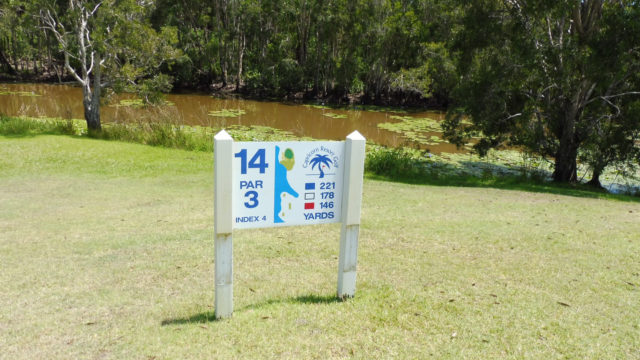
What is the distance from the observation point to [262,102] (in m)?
37.9

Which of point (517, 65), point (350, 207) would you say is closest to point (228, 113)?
point (517, 65)

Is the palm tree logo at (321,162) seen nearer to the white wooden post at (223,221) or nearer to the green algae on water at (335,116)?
the white wooden post at (223,221)

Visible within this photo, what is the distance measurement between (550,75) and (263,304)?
13.4 meters

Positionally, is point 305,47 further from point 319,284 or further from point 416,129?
point 319,284

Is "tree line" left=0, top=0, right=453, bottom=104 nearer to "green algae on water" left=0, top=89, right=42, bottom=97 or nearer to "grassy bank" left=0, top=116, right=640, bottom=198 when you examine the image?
"green algae on water" left=0, top=89, right=42, bottom=97

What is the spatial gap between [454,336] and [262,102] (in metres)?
35.8

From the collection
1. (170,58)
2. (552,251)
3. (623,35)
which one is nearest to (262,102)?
(170,58)

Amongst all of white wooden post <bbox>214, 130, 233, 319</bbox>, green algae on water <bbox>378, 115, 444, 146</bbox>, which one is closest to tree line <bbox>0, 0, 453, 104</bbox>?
green algae on water <bbox>378, 115, 444, 146</bbox>

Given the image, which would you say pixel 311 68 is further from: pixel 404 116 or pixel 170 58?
pixel 170 58

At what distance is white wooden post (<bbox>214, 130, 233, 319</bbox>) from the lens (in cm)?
327

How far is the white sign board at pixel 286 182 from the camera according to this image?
3.43m

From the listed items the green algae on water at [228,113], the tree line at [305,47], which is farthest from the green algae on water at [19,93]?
the green algae on water at [228,113]

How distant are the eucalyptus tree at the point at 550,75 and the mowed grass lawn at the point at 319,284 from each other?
6.01 metres

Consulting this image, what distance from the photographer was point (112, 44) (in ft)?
52.8
